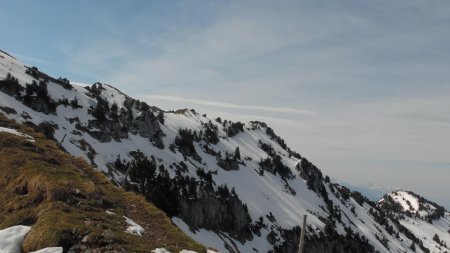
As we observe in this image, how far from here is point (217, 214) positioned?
12912 cm

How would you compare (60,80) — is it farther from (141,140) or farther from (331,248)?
(331,248)

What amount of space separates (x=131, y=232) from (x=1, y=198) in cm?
1023

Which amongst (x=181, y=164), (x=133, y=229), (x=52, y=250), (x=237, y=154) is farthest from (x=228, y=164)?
(x=52, y=250)

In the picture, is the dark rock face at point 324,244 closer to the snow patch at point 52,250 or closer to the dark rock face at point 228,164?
the dark rock face at point 228,164

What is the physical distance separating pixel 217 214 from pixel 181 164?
20.0 m

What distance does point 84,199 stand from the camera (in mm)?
26938

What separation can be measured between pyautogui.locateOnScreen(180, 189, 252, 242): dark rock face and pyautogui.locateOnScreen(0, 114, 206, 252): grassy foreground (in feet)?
272

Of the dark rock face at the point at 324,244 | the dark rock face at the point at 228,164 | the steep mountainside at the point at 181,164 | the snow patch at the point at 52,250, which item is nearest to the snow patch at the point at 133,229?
the snow patch at the point at 52,250

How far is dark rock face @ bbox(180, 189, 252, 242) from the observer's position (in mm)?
116875

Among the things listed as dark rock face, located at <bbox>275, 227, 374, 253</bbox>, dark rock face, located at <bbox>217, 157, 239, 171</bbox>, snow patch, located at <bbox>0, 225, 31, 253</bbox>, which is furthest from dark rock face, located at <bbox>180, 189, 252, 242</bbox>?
snow patch, located at <bbox>0, 225, 31, 253</bbox>

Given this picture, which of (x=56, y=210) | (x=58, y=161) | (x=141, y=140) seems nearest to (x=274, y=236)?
(x=141, y=140)

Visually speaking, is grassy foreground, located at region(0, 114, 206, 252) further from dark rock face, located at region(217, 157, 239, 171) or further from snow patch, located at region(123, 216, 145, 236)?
dark rock face, located at region(217, 157, 239, 171)

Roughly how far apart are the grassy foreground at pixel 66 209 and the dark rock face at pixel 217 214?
272 ft

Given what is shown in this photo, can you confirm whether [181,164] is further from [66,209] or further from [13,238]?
[13,238]
